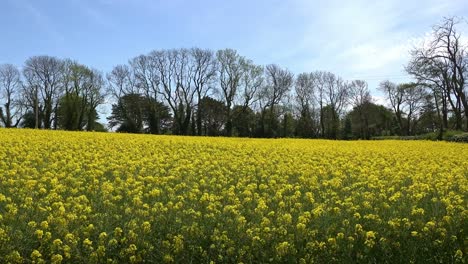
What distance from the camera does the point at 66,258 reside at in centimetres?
533

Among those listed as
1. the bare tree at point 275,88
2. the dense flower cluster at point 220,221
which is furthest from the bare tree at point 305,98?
the dense flower cluster at point 220,221

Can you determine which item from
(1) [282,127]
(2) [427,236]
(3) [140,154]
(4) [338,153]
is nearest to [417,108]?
(1) [282,127]

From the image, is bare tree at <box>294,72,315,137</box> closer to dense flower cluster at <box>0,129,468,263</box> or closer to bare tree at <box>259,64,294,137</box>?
bare tree at <box>259,64,294,137</box>

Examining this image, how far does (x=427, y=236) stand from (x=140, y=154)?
30.7ft

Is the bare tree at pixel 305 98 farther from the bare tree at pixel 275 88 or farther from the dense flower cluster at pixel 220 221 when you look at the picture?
the dense flower cluster at pixel 220 221

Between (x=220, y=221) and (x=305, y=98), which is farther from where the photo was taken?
(x=305, y=98)

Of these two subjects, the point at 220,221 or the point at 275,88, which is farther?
the point at 275,88

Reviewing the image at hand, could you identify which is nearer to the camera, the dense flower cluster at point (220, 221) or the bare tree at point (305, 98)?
the dense flower cluster at point (220, 221)

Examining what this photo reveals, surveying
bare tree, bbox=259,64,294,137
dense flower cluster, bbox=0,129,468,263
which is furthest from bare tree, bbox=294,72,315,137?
dense flower cluster, bbox=0,129,468,263

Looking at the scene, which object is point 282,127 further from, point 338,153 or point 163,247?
point 163,247

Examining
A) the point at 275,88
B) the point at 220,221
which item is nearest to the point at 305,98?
the point at 275,88

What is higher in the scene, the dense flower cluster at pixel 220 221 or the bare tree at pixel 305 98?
the bare tree at pixel 305 98

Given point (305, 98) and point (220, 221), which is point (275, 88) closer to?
point (305, 98)

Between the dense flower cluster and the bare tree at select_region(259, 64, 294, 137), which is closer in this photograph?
the dense flower cluster
